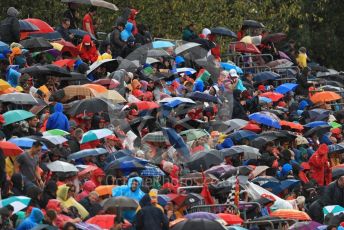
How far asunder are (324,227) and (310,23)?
111 feet

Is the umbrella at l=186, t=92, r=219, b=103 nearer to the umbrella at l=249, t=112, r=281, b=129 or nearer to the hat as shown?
the umbrella at l=249, t=112, r=281, b=129

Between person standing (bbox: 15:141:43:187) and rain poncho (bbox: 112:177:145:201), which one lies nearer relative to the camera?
person standing (bbox: 15:141:43:187)

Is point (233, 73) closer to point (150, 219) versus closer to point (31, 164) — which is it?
point (31, 164)

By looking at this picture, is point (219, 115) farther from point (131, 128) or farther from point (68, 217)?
A: point (68, 217)

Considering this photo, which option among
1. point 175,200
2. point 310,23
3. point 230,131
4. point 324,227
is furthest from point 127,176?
point 310,23

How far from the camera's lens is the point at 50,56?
41.0 metres

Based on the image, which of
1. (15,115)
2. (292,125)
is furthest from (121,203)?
(292,125)

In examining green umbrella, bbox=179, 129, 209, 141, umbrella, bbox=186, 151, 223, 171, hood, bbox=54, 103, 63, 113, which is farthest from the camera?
green umbrella, bbox=179, 129, 209, 141

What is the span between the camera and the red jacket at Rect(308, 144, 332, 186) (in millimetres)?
39719

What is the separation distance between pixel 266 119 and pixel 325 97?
6.00m

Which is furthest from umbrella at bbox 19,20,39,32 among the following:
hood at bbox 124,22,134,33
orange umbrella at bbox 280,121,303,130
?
orange umbrella at bbox 280,121,303,130

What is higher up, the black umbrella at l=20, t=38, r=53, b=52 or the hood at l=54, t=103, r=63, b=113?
the black umbrella at l=20, t=38, r=53, b=52

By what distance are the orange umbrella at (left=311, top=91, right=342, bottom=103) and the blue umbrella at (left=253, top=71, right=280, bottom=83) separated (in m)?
1.08

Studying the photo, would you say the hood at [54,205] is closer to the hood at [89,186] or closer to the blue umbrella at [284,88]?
the hood at [89,186]
